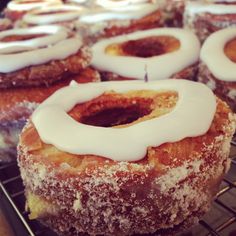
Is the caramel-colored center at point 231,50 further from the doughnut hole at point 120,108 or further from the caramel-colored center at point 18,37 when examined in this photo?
the caramel-colored center at point 18,37

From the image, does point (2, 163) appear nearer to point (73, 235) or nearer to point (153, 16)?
Result: point (73, 235)

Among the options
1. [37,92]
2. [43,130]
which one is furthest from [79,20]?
[43,130]

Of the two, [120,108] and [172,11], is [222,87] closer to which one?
[120,108]

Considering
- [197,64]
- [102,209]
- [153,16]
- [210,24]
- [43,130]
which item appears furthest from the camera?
[153,16]

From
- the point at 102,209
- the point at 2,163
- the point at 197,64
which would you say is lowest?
the point at 2,163

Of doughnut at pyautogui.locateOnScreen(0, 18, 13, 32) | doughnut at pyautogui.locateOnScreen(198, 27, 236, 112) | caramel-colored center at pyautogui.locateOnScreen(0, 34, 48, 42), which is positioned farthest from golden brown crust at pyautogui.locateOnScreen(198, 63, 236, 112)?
doughnut at pyautogui.locateOnScreen(0, 18, 13, 32)

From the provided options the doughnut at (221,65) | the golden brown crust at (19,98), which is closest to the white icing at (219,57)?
the doughnut at (221,65)

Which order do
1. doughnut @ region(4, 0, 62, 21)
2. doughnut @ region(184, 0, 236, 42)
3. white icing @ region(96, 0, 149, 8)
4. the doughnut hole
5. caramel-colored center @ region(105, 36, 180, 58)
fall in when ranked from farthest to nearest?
doughnut @ region(4, 0, 62, 21) < white icing @ region(96, 0, 149, 8) < doughnut @ region(184, 0, 236, 42) < caramel-colored center @ region(105, 36, 180, 58) < the doughnut hole

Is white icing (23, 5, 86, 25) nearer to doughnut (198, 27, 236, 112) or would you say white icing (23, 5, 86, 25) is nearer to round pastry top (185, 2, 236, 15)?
round pastry top (185, 2, 236, 15)
